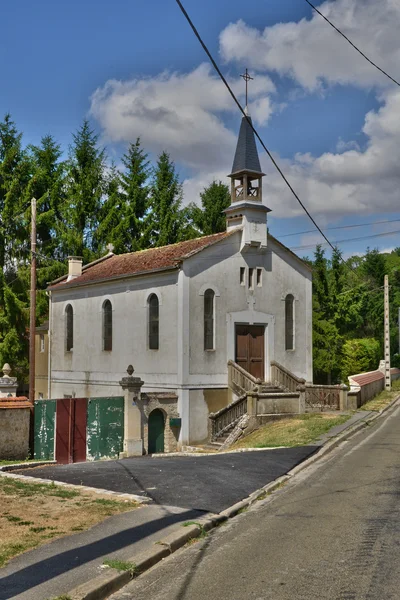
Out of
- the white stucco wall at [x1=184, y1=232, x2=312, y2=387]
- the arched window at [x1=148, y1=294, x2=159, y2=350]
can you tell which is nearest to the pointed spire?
the white stucco wall at [x1=184, y1=232, x2=312, y2=387]

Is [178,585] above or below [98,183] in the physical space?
below

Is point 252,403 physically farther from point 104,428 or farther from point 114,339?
point 114,339

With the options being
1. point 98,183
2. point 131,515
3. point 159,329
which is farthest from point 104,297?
point 131,515

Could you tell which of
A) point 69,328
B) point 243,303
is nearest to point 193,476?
point 243,303

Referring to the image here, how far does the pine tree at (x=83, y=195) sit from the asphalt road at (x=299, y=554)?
36638 millimetres

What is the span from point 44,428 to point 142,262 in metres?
11.2

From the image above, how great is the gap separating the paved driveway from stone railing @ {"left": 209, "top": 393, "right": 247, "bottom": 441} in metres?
8.93

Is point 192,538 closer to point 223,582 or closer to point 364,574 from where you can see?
point 223,582

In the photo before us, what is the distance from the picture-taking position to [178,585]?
22.9ft

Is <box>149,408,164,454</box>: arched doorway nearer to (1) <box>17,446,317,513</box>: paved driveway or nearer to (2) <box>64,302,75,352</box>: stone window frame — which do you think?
(1) <box>17,446,317,513</box>: paved driveway

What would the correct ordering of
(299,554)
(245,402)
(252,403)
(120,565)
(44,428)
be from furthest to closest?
(245,402)
(252,403)
(44,428)
(299,554)
(120,565)

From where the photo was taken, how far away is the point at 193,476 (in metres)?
13.3

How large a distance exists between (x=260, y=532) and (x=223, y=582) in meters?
2.24

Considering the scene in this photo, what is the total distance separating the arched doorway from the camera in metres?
26.3
